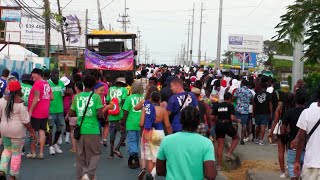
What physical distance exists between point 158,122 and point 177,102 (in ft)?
1.56

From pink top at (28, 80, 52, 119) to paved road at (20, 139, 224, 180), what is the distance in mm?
996

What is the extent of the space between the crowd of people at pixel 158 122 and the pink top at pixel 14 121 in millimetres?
16

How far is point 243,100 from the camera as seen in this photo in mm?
14164

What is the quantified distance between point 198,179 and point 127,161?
6904 mm

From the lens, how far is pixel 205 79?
2161 cm

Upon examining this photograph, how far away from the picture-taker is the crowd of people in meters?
4.78

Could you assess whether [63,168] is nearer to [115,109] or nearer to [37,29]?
[115,109]

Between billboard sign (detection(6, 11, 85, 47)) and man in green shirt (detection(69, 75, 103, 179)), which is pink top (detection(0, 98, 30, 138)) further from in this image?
billboard sign (detection(6, 11, 85, 47))

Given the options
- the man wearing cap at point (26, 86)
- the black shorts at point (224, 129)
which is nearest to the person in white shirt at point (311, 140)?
the black shorts at point (224, 129)

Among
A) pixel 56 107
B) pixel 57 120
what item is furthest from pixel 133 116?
pixel 57 120

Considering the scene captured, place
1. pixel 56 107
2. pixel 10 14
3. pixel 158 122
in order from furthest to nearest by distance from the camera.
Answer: pixel 10 14 → pixel 56 107 → pixel 158 122

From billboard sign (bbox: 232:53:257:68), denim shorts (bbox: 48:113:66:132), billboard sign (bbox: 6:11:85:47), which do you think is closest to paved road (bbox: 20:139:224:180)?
denim shorts (bbox: 48:113:66:132)

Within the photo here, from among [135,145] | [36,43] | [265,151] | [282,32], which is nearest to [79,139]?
[135,145]

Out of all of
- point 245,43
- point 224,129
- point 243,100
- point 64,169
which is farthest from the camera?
point 245,43
